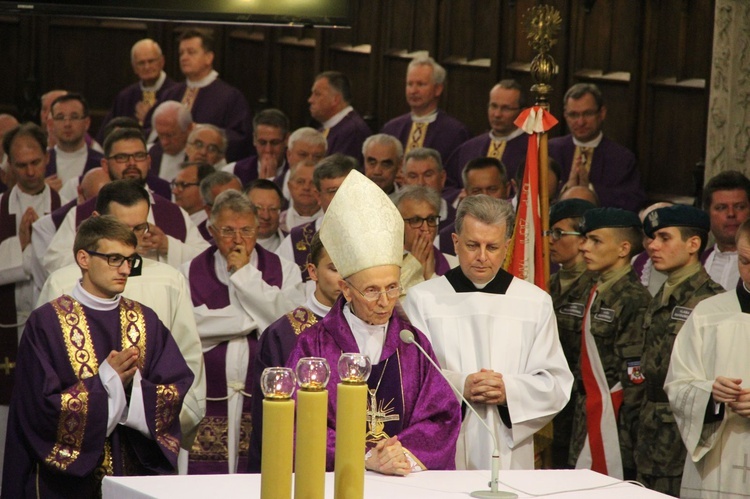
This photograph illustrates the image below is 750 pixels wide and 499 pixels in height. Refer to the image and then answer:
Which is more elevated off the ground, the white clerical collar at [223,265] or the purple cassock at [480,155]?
the purple cassock at [480,155]

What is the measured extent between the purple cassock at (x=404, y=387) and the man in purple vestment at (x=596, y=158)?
161 inches

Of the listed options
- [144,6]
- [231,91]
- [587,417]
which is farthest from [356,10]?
[587,417]

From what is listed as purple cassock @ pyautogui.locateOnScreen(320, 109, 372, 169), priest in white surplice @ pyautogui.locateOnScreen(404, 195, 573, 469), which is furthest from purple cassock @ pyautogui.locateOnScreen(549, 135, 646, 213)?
priest in white surplice @ pyautogui.locateOnScreen(404, 195, 573, 469)

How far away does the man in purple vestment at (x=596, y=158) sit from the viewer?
27.8 ft

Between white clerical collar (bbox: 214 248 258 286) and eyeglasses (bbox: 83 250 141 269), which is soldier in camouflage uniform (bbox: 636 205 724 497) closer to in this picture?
white clerical collar (bbox: 214 248 258 286)

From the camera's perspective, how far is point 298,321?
17.6 ft

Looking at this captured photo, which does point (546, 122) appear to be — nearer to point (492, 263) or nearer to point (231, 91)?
point (492, 263)

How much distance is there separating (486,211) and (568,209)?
5.75ft

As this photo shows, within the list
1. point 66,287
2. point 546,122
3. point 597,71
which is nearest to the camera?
point 66,287

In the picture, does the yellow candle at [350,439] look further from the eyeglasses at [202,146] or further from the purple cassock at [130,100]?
the purple cassock at [130,100]

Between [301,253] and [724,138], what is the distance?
2540 mm

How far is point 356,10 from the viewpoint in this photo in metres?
12.4

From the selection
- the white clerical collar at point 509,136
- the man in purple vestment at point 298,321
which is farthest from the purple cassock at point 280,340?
the white clerical collar at point 509,136

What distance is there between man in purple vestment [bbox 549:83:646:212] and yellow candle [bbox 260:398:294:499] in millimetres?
5498
